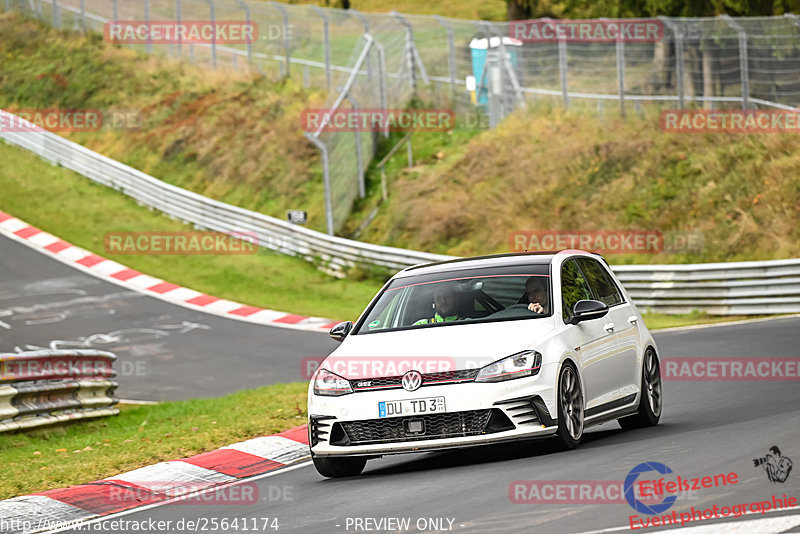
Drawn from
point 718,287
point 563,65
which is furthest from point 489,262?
point 563,65

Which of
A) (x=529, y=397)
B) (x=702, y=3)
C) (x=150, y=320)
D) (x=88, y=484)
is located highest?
(x=702, y=3)

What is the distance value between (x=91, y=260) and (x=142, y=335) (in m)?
8.21

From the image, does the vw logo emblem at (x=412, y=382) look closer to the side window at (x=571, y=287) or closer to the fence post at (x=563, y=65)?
the side window at (x=571, y=287)

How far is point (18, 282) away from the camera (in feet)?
93.9

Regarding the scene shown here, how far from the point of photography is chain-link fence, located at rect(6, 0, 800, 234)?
2758 centimetres

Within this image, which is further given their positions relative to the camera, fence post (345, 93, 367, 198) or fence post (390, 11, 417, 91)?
fence post (390, 11, 417, 91)

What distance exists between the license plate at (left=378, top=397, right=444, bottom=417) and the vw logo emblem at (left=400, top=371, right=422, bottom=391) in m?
0.09

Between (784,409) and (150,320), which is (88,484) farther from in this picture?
(150,320)

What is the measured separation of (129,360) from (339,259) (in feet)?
33.5

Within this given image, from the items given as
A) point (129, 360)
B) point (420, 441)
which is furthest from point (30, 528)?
point (129, 360)

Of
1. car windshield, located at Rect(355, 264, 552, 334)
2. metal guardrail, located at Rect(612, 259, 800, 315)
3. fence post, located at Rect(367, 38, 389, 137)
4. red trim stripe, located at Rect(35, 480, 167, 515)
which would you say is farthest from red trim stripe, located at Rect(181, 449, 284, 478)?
fence post, located at Rect(367, 38, 389, 137)

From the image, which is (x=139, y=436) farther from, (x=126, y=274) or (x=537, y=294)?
(x=126, y=274)

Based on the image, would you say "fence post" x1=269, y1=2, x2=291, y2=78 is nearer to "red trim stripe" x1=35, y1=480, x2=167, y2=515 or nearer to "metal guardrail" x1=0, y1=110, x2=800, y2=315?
"metal guardrail" x1=0, y1=110, x2=800, y2=315

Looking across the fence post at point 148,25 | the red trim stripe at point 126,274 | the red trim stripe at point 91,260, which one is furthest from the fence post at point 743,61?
the fence post at point 148,25
